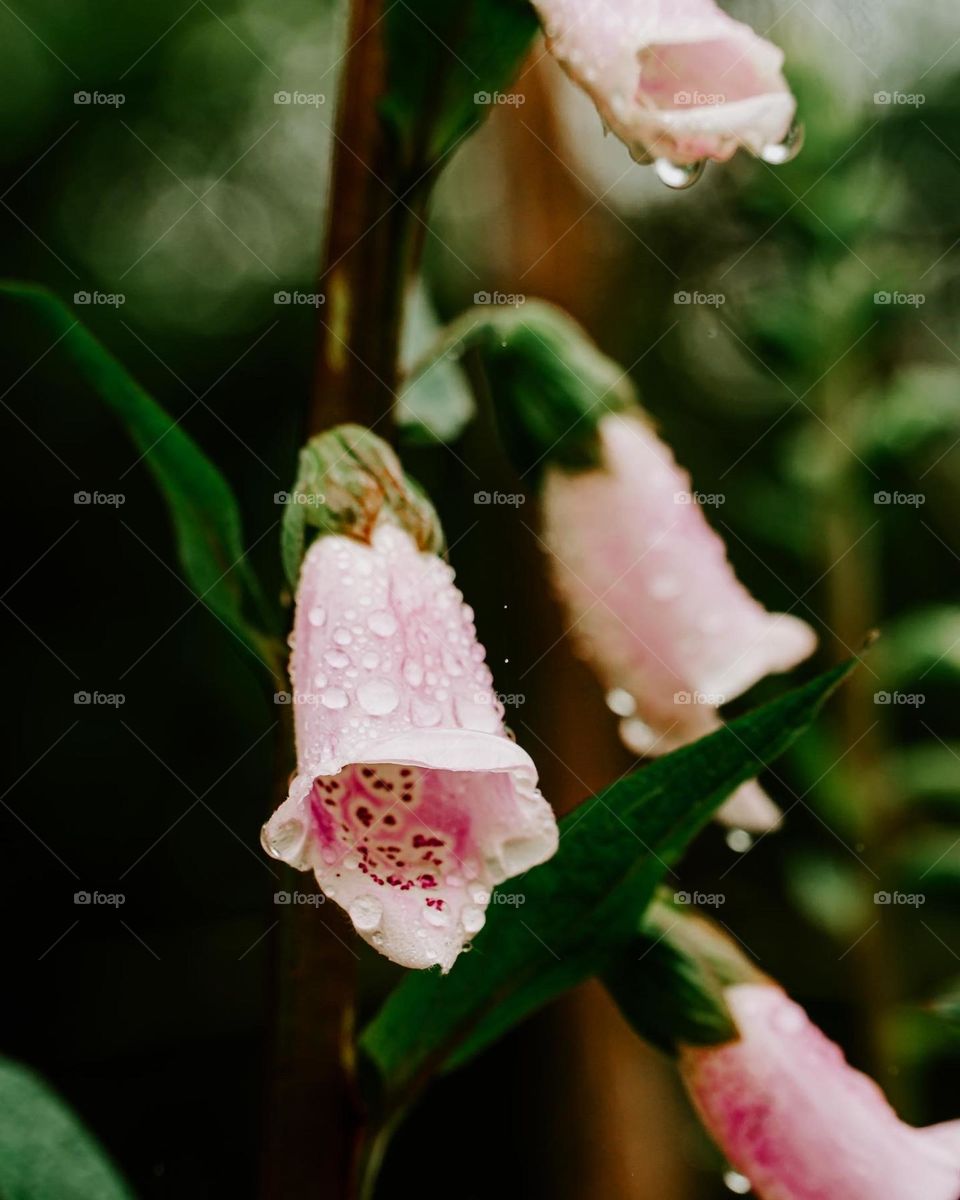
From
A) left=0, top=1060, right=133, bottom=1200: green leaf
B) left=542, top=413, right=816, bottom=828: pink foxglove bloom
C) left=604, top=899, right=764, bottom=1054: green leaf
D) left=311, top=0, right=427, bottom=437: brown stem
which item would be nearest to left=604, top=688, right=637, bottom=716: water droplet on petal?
left=542, top=413, right=816, bottom=828: pink foxglove bloom

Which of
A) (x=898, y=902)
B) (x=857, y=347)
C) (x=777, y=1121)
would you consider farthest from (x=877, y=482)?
(x=777, y=1121)

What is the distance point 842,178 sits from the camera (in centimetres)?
86

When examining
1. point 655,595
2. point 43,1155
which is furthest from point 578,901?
point 43,1155

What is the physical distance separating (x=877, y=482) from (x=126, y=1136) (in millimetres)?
712

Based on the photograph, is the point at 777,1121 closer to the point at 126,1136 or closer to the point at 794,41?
the point at 126,1136

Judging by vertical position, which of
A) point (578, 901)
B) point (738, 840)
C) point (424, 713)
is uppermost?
point (424, 713)

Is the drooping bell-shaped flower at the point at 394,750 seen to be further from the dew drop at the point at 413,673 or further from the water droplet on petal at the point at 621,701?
the water droplet on petal at the point at 621,701

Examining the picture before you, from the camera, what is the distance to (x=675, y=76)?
19.7 inches

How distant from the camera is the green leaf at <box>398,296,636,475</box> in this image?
65 cm

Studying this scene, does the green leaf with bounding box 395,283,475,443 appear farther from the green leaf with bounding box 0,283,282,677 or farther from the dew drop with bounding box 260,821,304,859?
the dew drop with bounding box 260,821,304,859

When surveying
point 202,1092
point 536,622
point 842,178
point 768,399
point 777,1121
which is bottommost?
point 202,1092

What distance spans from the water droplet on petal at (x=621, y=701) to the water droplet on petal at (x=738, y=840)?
18 cm

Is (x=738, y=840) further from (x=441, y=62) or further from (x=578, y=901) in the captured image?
(x=441, y=62)

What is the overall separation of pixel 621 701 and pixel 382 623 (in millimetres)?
239
